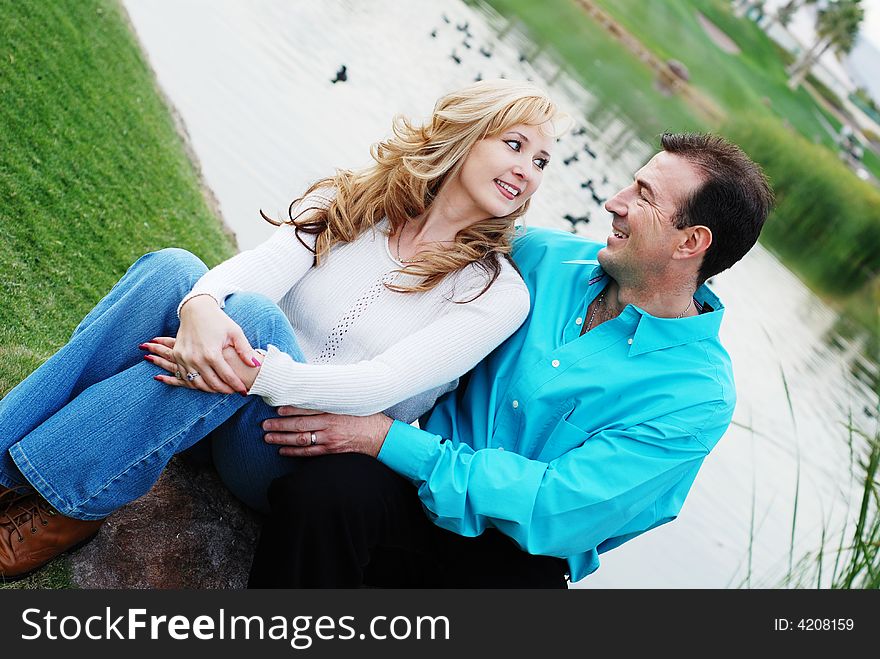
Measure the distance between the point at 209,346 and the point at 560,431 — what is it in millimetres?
842

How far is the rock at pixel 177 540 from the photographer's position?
1.99 m

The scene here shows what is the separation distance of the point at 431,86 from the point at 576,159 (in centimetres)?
158

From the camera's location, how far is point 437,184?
2344mm

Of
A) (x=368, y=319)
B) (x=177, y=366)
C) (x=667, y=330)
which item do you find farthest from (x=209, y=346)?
(x=667, y=330)

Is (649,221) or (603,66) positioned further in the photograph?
(603,66)

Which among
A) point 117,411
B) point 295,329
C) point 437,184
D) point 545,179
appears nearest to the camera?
point 117,411

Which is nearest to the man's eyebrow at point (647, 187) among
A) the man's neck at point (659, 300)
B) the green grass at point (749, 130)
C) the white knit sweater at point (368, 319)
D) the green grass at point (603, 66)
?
the man's neck at point (659, 300)

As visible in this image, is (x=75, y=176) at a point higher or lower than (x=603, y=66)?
lower

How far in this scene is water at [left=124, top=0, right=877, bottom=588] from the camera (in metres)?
5.77

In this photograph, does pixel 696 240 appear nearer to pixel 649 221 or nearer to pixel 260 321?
pixel 649 221

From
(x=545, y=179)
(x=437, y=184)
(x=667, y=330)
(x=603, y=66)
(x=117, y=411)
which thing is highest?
(x=667, y=330)

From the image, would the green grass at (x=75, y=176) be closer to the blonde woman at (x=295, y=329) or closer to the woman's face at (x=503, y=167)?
the blonde woman at (x=295, y=329)
